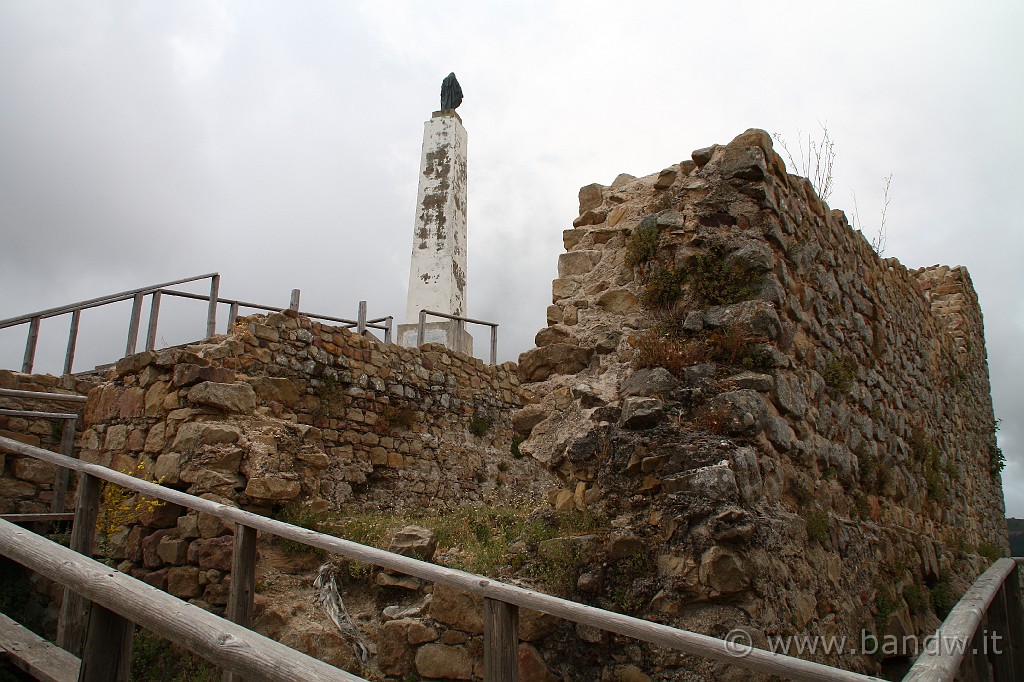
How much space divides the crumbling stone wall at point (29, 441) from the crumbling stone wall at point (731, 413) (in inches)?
202

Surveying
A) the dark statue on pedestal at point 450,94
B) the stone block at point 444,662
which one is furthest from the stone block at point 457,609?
the dark statue on pedestal at point 450,94

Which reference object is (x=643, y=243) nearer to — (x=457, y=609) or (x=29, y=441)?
(x=457, y=609)

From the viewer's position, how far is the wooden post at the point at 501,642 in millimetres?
2266

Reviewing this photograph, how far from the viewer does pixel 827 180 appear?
20.2ft

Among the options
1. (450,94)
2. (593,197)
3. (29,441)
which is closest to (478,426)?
(29,441)

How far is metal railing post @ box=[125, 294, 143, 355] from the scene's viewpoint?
24.0 ft

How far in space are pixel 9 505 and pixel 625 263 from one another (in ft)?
19.6

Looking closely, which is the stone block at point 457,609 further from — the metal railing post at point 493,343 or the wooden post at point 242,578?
the metal railing post at point 493,343

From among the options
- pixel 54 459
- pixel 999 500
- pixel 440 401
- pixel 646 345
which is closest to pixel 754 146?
pixel 646 345

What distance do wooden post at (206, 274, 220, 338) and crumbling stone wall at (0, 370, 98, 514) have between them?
1571mm

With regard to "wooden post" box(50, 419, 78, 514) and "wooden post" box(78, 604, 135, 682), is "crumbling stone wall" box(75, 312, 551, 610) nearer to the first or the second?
"wooden post" box(50, 419, 78, 514)

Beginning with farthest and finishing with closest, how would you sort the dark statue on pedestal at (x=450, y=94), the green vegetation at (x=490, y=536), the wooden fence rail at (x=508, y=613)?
the dark statue on pedestal at (x=450, y=94), the green vegetation at (x=490, y=536), the wooden fence rail at (x=508, y=613)

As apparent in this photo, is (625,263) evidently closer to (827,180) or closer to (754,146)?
(754,146)

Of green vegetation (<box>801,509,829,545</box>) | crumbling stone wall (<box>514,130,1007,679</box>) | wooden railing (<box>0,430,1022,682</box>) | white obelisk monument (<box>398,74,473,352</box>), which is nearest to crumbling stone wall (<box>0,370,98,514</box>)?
wooden railing (<box>0,430,1022,682</box>)
